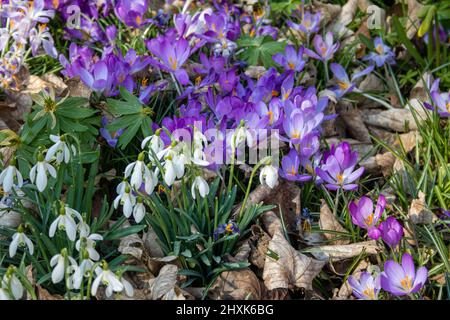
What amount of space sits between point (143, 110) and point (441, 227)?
3.68ft

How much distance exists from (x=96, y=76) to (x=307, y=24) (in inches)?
44.3

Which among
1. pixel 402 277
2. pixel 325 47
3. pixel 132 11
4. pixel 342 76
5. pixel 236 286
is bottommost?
pixel 236 286

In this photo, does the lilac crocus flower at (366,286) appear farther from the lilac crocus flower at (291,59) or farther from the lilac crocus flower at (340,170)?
the lilac crocus flower at (291,59)

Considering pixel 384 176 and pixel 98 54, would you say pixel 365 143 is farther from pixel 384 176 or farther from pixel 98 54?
pixel 98 54

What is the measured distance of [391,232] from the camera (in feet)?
7.14

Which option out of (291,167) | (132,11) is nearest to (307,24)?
(132,11)

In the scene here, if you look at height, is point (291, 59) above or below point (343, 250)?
above

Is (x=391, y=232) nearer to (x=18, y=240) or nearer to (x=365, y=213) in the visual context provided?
(x=365, y=213)

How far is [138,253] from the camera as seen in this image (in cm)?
215

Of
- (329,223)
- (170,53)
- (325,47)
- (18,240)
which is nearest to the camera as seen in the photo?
(18,240)

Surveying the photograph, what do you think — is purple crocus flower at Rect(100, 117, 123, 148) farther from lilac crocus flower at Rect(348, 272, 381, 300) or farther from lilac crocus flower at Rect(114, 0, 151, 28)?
lilac crocus flower at Rect(348, 272, 381, 300)

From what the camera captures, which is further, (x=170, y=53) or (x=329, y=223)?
(x=170, y=53)

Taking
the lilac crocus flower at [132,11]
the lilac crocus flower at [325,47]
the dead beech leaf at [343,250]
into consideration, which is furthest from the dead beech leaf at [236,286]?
the lilac crocus flower at [132,11]

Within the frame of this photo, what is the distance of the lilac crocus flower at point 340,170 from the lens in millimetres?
2400
